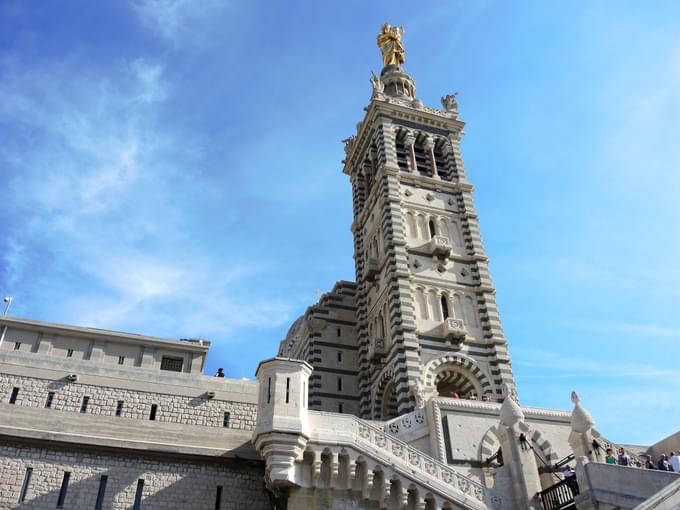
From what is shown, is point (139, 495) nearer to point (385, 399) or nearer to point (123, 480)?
point (123, 480)

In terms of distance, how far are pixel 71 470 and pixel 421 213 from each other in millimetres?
24905

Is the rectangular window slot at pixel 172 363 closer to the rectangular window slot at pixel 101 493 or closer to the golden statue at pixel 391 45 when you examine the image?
the rectangular window slot at pixel 101 493

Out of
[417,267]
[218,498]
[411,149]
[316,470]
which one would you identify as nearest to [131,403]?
[218,498]

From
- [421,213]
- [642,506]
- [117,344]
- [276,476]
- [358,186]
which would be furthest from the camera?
[358,186]

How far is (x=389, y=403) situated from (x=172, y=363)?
1158cm

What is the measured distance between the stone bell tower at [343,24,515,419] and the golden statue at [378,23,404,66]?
13.9ft

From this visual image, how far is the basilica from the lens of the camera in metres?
18.7

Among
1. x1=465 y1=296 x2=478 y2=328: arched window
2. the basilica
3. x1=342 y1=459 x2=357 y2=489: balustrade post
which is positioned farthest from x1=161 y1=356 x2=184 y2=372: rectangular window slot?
x1=465 y1=296 x2=478 y2=328: arched window

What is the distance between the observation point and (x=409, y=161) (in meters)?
40.4

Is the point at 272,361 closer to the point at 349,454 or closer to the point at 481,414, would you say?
the point at 349,454

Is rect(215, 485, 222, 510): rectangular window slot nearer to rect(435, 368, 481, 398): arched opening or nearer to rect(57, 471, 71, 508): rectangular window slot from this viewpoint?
rect(57, 471, 71, 508): rectangular window slot

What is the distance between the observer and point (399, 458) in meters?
19.5

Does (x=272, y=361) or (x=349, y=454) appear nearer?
(x=349, y=454)

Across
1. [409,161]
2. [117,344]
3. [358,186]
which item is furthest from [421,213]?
[117,344]
